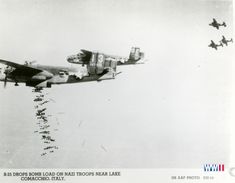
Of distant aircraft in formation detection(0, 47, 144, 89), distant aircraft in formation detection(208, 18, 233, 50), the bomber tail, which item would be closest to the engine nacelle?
distant aircraft in formation detection(0, 47, 144, 89)

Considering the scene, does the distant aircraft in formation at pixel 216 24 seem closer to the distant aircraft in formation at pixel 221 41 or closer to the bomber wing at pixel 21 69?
the distant aircraft in formation at pixel 221 41

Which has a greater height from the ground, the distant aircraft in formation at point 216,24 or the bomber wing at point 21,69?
the distant aircraft in formation at point 216,24

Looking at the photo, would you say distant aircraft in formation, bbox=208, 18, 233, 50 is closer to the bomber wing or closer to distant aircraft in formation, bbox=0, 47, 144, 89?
distant aircraft in formation, bbox=0, 47, 144, 89

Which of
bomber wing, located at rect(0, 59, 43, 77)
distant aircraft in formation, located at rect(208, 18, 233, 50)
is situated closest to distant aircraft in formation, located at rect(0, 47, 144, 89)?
bomber wing, located at rect(0, 59, 43, 77)

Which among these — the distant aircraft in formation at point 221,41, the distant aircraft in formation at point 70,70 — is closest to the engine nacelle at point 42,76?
the distant aircraft in formation at point 70,70

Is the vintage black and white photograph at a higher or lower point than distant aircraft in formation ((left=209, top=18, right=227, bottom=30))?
lower

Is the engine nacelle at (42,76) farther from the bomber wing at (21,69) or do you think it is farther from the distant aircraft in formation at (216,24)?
the distant aircraft in formation at (216,24)

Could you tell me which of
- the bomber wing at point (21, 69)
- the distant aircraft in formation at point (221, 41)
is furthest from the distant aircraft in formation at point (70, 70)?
the distant aircraft in formation at point (221, 41)

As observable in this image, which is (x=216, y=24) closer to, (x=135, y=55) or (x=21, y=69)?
(x=135, y=55)
